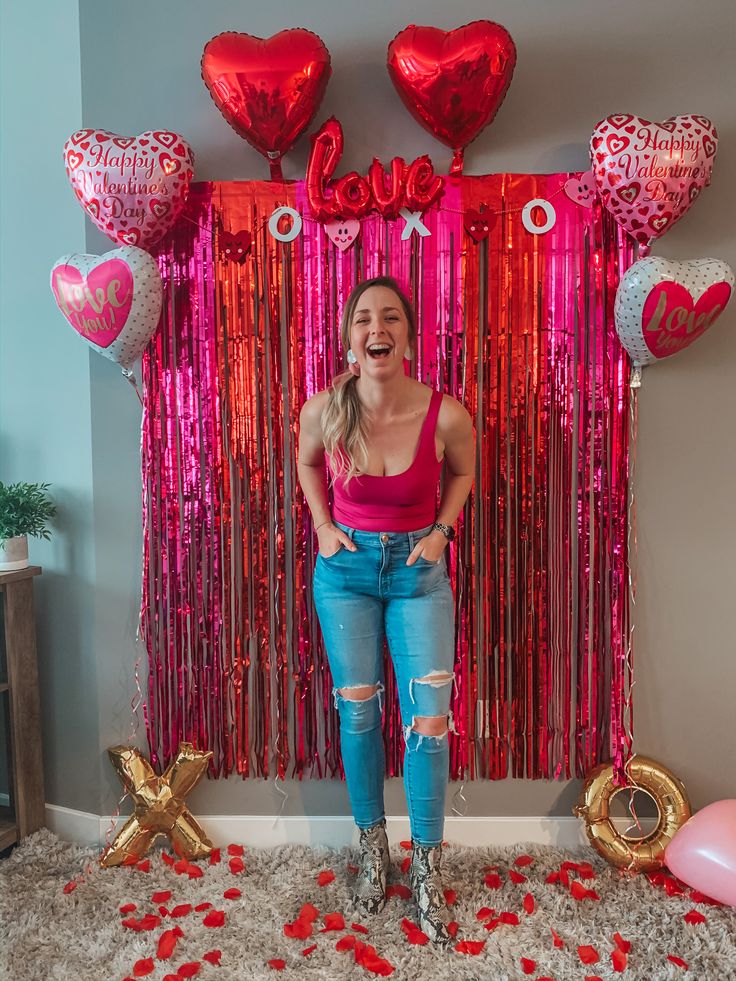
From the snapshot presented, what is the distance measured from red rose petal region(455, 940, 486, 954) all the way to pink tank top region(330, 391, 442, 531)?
1064 mm

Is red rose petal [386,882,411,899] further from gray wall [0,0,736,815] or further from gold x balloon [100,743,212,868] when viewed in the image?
gold x balloon [100,743,212,868]

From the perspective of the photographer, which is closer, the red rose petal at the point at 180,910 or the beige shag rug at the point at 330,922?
the beige shag rug at the point at 330,922

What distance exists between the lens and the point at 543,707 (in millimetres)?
2258

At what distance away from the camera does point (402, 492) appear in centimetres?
193

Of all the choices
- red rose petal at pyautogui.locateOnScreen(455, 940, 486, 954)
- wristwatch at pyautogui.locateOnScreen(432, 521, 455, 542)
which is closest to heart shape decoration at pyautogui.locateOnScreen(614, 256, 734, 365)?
wristwatch at pyautogui.locateOnScreen(432, 521, 455, 542)

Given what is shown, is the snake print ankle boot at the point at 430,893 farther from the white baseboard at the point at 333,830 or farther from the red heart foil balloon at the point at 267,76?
the red heart foil balloon at the point at 267,76

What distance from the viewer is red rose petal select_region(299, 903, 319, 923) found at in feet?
6.27

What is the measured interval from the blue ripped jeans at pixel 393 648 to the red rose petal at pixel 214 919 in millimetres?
443

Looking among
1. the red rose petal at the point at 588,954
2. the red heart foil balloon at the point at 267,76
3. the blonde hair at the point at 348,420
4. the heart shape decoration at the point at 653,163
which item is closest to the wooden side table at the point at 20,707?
the blonde hair at the point at 348,420

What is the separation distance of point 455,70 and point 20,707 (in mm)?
2304

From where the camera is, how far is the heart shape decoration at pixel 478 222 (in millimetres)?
2164

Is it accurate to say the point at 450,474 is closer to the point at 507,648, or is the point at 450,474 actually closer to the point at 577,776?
the point at 507,648

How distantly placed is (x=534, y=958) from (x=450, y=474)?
1253mm

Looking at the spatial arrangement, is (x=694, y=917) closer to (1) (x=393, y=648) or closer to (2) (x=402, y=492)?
(1) (x=393, y=648)
